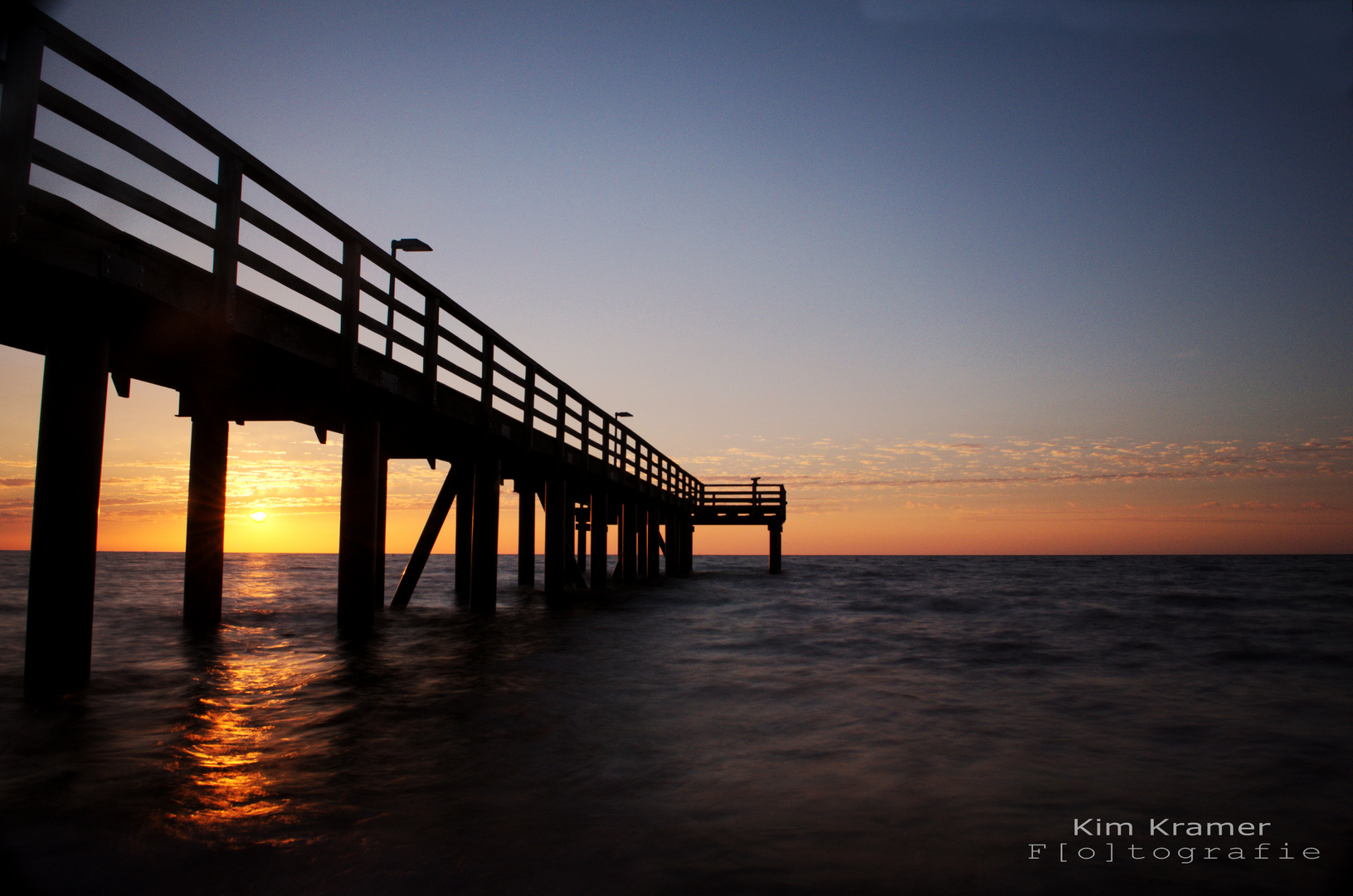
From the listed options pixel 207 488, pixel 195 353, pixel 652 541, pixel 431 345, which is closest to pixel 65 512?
pixel 195 353

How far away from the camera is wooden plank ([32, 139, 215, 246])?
494 centimetres

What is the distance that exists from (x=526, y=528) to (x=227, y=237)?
52.2 ft

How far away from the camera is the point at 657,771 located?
519 cm

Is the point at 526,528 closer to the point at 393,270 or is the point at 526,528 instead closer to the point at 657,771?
the point at 393,270

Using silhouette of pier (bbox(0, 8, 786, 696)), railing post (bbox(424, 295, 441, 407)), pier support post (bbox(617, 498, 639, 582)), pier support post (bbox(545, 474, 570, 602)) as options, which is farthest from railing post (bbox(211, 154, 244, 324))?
pier support post (bbox(617, 498, 639, 582))

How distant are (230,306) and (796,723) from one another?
5.51m

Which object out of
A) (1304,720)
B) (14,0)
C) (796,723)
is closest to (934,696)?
(796,723)

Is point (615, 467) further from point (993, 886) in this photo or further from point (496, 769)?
point (993, 886)

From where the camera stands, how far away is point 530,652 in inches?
407

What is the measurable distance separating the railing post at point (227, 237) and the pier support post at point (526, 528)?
12829 mm

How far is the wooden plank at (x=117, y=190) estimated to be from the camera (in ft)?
16.2

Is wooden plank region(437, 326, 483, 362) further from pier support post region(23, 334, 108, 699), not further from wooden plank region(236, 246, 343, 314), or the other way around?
pier support post region(23, 334, 108, 699)

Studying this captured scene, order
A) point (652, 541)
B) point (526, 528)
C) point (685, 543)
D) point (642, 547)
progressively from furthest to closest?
point (685, 543) → point (652, 541) → point (642, 547) → point (526, 528)

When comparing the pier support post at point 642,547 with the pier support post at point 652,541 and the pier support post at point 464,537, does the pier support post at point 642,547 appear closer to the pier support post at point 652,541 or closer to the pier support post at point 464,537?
the pier support post at point 652,541
